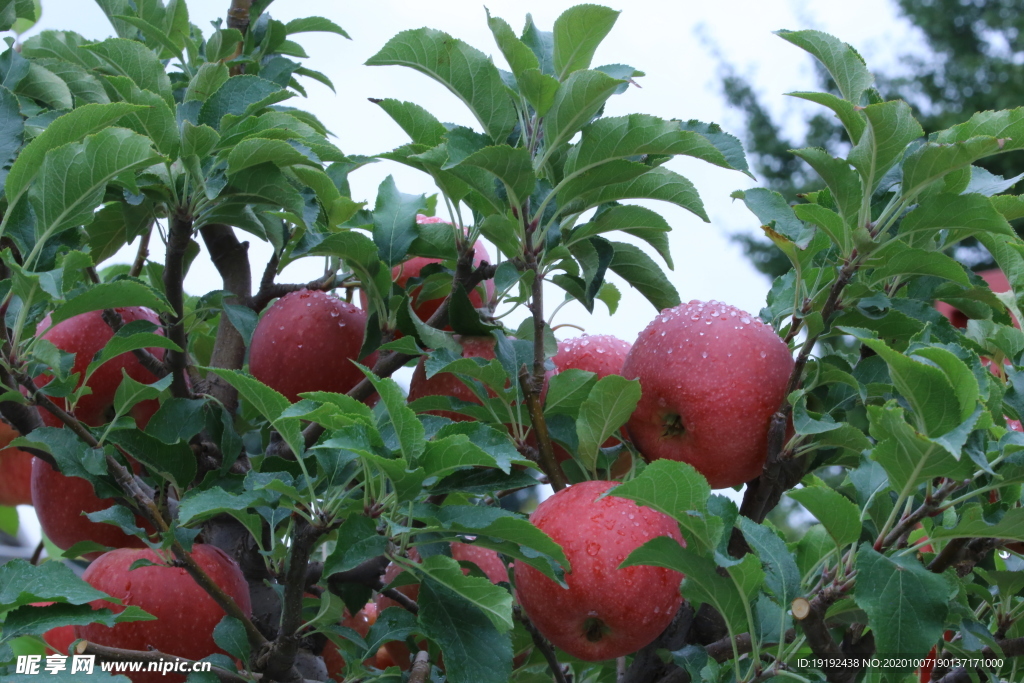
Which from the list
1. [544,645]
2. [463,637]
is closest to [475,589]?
[463,637]

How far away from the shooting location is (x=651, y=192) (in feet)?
2.66

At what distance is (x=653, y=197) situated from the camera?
815 millimetres

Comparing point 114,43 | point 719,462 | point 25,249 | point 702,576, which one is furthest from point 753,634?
point 114,43

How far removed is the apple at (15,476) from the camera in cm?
127

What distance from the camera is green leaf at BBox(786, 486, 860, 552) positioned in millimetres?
616

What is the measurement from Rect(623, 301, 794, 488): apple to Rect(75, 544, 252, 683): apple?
1.50 feet

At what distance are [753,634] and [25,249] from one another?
665mm

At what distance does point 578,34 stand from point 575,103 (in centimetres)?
8

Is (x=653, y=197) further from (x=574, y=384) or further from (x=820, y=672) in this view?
(x=820, y=672)

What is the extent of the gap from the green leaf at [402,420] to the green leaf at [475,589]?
0.10 meters

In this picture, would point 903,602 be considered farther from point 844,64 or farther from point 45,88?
point 45,88

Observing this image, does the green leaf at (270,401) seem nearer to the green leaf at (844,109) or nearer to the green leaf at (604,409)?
the green leaf at (604,409)

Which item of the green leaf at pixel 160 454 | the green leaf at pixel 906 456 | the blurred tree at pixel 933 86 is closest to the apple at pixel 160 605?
the green leaf at pixel 160 454

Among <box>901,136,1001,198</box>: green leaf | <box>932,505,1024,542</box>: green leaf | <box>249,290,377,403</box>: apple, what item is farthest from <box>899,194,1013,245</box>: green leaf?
<box>249,290,377,403</box>: apple
